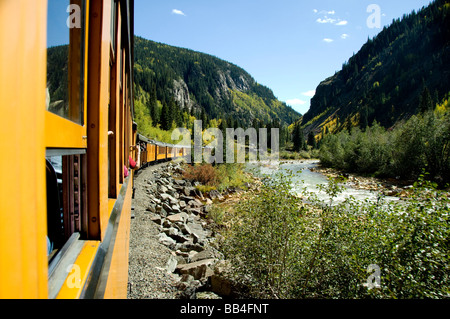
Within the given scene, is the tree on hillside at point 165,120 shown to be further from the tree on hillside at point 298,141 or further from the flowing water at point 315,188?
the tree on hillside at point 298,141

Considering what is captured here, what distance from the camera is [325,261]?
4277mm

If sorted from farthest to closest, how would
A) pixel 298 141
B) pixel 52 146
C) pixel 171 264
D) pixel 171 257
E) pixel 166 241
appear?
1. pixel 298 141
2. pixel 166 241
3. pixel 171 257
4. pixel 171 264
5. pixel 52 146

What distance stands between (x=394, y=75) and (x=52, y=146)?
143 meters

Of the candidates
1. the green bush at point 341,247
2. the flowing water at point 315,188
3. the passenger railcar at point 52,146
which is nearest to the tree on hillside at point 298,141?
the flowing water at point 315,188

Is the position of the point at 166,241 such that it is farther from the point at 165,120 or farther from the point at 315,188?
the point at 165,120

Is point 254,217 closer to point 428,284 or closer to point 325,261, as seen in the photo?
point 325,261

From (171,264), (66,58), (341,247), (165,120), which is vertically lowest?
(171,264)

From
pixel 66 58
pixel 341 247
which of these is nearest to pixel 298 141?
pixel 341 247

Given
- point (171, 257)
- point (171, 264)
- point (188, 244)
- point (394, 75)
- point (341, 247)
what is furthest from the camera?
point (394, 75)

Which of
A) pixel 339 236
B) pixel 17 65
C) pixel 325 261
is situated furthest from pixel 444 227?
pixel 17 65

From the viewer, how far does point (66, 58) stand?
44.6 inches

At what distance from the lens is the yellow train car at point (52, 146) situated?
52cm

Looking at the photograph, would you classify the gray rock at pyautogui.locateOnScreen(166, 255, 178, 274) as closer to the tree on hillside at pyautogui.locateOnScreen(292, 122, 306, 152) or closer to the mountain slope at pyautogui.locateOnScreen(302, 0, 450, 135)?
the tree on hillside at pyautogui.locateOnScreen(292, 122, 306, 152)
